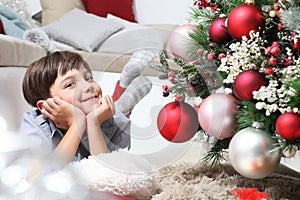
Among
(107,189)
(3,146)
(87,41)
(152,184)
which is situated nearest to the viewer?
(3,146)

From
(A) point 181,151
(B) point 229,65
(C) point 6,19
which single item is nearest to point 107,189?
(A) point 181,151

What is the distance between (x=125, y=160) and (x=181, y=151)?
13cm

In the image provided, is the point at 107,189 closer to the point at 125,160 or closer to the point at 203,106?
the point at 125,160

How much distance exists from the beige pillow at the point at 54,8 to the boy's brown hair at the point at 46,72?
6.10 feet

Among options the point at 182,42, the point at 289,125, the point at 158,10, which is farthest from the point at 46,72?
the point at 158,10

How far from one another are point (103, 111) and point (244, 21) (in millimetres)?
306

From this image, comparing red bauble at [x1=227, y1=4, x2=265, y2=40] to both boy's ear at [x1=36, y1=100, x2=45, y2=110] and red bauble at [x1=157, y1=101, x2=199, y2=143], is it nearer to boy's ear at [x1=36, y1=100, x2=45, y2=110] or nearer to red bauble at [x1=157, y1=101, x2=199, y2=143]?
red bauble at [x1=157, y1=101, x2=199, y2=143]

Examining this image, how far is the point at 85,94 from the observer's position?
867 mm

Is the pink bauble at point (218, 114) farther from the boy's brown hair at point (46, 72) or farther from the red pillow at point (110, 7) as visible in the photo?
the red pillow at point (110, 7)

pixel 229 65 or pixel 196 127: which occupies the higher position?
pixel 229 65

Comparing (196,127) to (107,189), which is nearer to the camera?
(107,189)

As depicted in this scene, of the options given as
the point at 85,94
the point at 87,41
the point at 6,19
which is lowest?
the point at 87,41

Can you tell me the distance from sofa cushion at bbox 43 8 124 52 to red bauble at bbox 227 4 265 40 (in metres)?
1.80

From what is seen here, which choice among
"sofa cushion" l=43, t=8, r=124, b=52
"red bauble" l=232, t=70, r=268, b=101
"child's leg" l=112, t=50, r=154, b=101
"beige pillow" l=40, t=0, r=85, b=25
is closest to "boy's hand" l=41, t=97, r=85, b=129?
"child's leg" l=112, t=50, r=154, b=101
